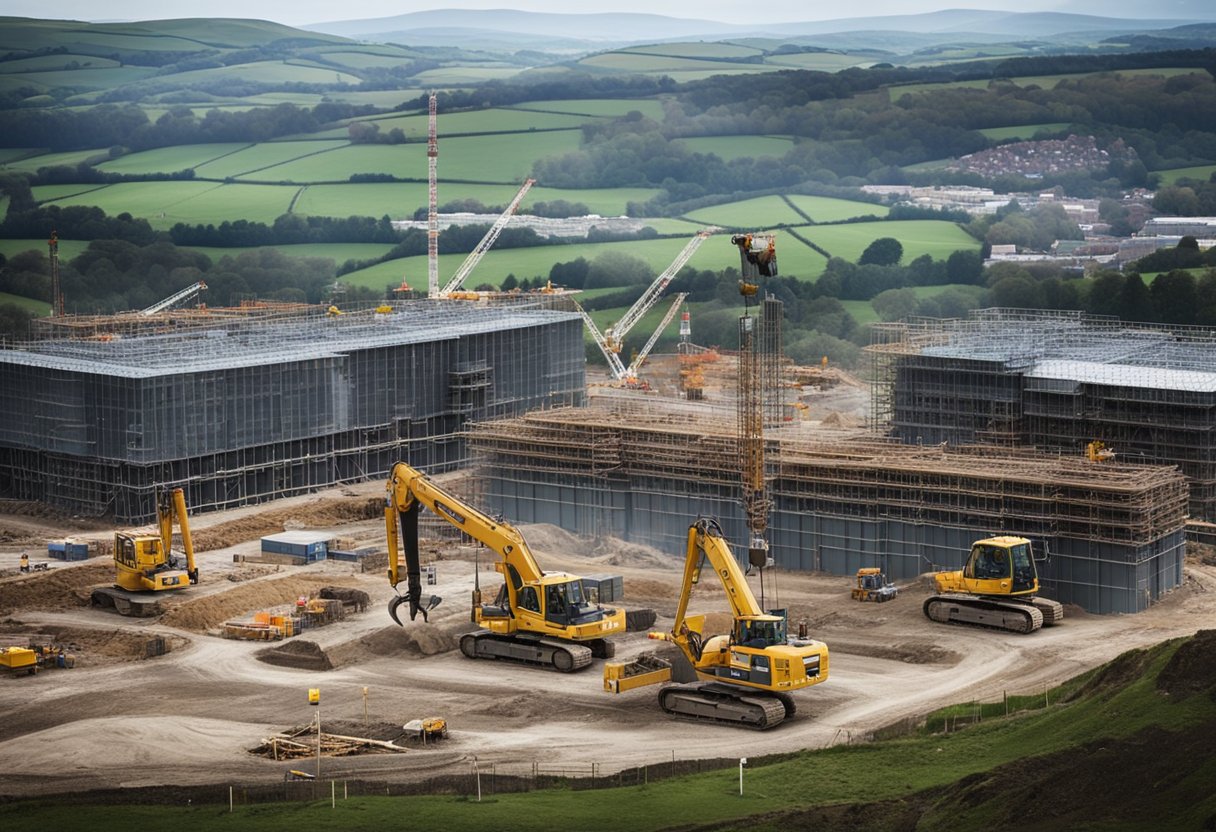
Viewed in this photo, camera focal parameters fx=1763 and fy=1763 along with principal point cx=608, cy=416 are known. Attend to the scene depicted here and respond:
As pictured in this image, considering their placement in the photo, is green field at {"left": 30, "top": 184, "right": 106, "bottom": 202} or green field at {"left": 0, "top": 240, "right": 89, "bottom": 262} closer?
green field at {"left": 0, "top": 240, "right": 89, "bottom": 262}

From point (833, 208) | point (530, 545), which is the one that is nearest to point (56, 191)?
point (833, 208)

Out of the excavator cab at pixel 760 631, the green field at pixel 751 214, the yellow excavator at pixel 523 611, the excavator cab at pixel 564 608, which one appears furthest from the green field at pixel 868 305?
the excavator cab at pixel 760 631

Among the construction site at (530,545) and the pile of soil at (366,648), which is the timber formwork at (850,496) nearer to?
the construction site at (530,545)

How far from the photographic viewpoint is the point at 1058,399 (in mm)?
80875

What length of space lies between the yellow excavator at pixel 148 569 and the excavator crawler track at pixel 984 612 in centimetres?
2884

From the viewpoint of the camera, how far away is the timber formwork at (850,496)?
67625mm

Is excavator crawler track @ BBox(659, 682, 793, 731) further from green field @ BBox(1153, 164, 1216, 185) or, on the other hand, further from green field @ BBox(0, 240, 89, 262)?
green field @ BBox(1153, 164, 1216, 185)

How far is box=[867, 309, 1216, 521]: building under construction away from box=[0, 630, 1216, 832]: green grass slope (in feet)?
105

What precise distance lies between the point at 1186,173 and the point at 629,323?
3203 inches

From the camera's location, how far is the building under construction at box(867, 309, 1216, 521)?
78750mm

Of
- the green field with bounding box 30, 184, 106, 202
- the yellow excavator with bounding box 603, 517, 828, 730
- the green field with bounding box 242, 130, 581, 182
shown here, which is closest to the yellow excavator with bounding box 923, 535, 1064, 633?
the yellow excavator with bounding box 603, 517, 828, 730

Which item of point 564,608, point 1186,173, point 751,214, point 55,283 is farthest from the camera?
point 1186,173

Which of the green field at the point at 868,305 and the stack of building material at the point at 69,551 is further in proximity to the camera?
the green field at the point at 868,305

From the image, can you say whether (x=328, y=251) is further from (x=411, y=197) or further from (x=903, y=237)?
(x=903, y=237)
